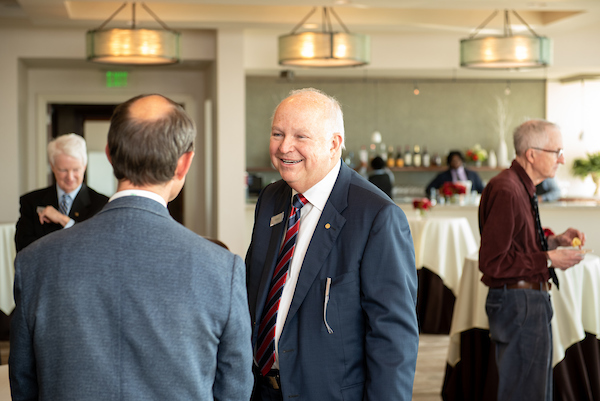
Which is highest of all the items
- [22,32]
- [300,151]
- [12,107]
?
[22,32]

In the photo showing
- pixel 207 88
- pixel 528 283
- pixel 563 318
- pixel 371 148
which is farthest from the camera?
pixel 371 148

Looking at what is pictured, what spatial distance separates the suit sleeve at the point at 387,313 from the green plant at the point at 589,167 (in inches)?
392

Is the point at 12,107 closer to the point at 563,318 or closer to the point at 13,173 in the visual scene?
the point at 13,173

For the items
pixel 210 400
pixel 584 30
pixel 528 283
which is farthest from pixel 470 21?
pixel 210 400

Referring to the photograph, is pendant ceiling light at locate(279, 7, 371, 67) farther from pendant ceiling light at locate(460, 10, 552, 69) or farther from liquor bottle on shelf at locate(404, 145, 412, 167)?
liquor bottle on shelf at locate(404, 145, 412, 167)

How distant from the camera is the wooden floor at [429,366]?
4.57 m

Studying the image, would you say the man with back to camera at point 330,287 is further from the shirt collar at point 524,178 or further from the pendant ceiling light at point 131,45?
the pendant ceiling light at point 131,45

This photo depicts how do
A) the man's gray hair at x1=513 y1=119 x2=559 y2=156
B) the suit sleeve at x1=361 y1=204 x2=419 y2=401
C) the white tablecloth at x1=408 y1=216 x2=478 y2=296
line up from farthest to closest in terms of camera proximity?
the white tablecloth at x1=408 y1=216 x2=478 y2=296
the man's gray hair at x1=513 y1=119 x2=559 y2=156
the suit sleeve at x1=361 y1=204 x2=419 y2=401

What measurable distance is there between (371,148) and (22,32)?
5.72m

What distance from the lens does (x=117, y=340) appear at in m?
1.28

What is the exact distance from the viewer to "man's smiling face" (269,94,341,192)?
1.99 meters

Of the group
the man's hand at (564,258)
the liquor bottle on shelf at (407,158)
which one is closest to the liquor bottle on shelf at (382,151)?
the liquor bottle on shelf at (407,158)

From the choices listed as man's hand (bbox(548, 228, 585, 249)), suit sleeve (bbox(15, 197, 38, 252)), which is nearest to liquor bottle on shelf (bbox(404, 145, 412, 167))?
man's hand (bbox(548, 228, 585, 249))

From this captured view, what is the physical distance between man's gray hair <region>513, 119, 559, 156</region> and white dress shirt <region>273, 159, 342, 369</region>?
1524mm
